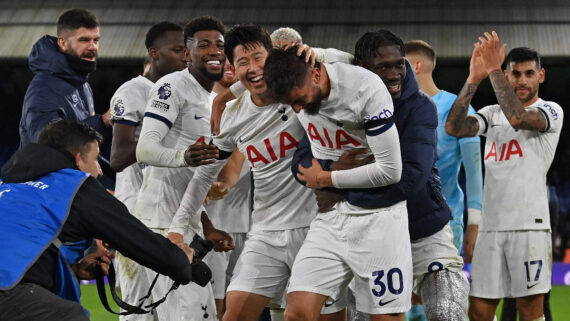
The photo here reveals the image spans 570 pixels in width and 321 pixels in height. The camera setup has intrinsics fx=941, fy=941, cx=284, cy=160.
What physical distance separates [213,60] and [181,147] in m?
0.52

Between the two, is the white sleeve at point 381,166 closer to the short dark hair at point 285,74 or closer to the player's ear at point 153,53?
the short dark hair at point 285,74

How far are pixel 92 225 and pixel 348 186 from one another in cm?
118

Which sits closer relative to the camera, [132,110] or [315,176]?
[315,176]

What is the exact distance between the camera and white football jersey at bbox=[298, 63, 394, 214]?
4.09 m

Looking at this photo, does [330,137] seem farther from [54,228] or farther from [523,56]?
[523,56]

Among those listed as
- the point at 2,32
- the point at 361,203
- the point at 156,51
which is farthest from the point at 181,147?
the point at 2,32

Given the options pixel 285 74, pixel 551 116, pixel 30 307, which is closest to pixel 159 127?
pixel 285 74

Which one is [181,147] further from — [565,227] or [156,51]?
[565,227]

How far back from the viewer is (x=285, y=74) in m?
4.02

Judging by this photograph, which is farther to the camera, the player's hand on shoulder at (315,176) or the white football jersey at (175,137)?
the white football jersey at (175,137)

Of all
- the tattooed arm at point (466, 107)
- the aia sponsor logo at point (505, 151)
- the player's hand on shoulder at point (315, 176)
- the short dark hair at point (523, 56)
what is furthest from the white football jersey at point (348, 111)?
the short dark hair at point (523, 56)

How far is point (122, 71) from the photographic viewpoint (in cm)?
1977

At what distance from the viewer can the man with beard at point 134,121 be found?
5.32m

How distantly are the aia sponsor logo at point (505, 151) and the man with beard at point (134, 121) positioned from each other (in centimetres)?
207
